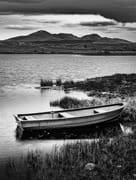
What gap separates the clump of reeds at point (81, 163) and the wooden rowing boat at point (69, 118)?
433 centimetres

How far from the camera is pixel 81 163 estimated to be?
566 inches

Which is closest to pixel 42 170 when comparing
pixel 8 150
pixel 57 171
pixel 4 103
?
pixel 57 171

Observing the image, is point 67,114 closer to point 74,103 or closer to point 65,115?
point 65,115

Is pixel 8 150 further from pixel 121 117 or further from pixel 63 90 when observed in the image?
pixel 63 90

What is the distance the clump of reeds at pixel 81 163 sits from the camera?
1347 centimetres

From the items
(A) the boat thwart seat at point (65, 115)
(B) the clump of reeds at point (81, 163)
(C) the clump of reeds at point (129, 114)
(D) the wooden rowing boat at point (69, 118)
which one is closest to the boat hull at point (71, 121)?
(D) the wooden rowing boat at point (69, 118)

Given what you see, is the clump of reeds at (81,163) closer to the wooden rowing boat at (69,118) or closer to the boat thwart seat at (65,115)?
the wooden rowing boat at (69,118)

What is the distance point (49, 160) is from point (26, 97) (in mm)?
23851

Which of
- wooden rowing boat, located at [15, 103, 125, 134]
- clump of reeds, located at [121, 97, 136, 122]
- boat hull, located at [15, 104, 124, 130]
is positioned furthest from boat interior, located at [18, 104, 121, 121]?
clump of reeds, located at [121, 97, 136, 122]

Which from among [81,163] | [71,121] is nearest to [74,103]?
[71,121]

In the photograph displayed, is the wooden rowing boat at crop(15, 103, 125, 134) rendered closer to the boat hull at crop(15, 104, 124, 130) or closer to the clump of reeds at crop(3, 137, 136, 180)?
the boat hull at crop(15, 104, 124, 130)

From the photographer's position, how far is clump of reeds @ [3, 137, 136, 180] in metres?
13.5

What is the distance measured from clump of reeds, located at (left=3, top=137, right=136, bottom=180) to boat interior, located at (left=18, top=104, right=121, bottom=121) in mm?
5472

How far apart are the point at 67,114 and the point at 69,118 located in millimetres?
1193
